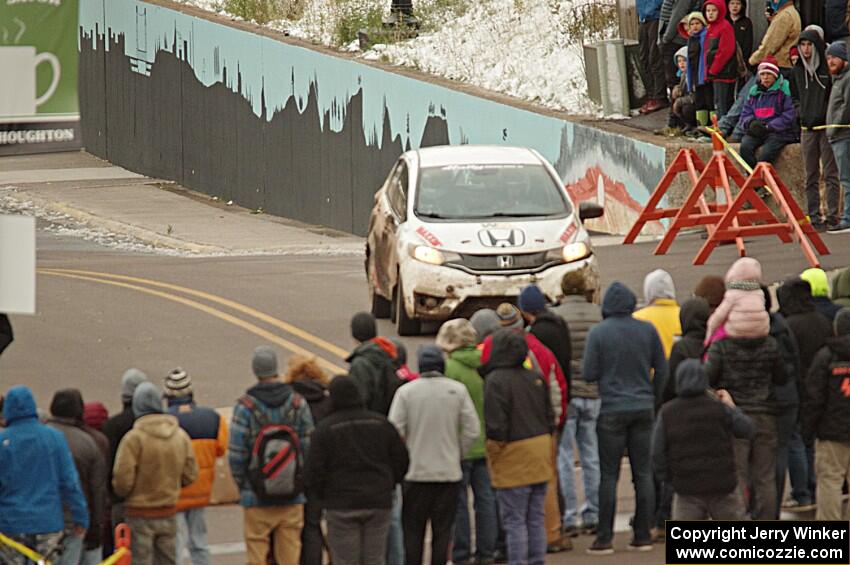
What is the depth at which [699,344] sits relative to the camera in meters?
11.2

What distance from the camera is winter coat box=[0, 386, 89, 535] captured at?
9.36m

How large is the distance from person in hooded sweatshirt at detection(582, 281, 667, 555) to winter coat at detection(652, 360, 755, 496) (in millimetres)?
965

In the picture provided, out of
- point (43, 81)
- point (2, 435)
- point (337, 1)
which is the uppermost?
point (337, 1)

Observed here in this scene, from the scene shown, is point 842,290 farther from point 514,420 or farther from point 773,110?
point 773,110

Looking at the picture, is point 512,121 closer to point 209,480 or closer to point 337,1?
point 337,1

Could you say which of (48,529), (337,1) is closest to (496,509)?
(48,529)

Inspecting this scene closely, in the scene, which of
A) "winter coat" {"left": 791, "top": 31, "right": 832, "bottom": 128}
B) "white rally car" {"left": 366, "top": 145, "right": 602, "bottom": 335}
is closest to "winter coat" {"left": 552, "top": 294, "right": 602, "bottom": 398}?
"white rally car" {"left": 366, "top": 145, "right": 602, "bottom": 335}

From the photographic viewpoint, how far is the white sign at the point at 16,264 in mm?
8734

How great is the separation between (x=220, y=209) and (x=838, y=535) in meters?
26.5

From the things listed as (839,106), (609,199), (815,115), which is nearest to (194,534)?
(839,106)

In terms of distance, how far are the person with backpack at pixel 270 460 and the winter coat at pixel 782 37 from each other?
532 inches

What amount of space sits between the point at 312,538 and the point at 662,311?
3184 millimetres

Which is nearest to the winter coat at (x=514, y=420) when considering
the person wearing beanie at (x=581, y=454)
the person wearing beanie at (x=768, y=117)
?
the person wearing beanie at (x=581, y=454)

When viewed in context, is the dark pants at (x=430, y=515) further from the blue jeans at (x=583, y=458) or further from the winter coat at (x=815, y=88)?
the winter coat at (x=815, y=88)
